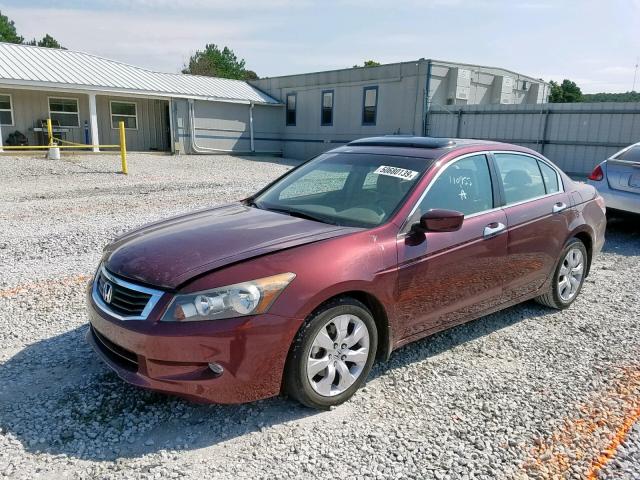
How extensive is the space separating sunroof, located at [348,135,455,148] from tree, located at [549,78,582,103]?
6112 cm

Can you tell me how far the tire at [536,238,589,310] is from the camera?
15.4 ft

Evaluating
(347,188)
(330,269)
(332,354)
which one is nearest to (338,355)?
(332,354)

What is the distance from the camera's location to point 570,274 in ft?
16.0

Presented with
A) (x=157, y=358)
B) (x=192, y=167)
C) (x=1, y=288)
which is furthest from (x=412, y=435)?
(x=192, y=167)

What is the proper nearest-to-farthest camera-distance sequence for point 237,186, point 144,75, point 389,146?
point 389,146 < point 237,186 < point 144,75

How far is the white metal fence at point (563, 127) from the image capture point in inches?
600

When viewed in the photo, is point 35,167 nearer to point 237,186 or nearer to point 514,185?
point 237,186

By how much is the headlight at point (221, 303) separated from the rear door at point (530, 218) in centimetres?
228

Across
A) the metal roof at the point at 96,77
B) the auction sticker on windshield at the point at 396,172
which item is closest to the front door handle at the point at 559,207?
the auction sticker on windshield at the point at 396,172

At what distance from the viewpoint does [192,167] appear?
19.3m

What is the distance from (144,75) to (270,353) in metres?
24.2

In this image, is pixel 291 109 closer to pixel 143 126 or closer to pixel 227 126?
pixel 227 126

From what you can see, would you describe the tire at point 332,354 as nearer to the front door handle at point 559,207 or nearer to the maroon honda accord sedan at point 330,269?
the maroon honda accord sedan at point 330,269

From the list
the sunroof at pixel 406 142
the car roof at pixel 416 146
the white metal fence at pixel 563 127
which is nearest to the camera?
the car roof at pixel 416 146
